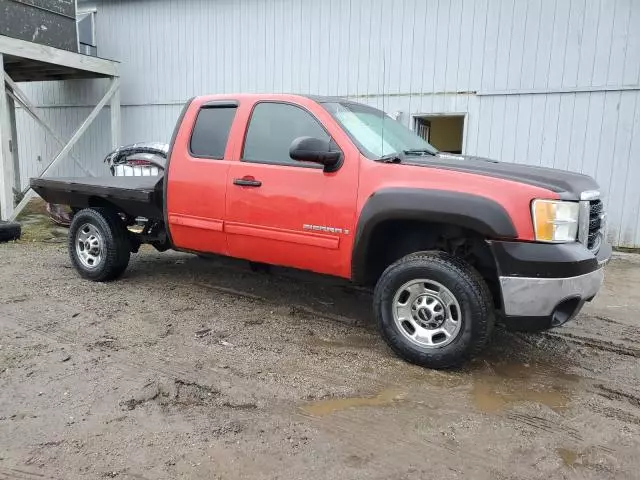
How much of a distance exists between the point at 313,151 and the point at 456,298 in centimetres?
145

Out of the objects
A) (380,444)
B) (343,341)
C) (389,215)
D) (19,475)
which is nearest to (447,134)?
(343,341)

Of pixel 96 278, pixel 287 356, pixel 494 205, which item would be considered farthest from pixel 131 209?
pixel 494 205

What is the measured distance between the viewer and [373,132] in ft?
14.5

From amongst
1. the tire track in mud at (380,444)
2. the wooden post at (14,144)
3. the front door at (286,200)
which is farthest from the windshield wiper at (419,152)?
the wooden post at (14,144)

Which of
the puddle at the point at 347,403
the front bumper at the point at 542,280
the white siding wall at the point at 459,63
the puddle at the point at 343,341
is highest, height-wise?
the white siding wall at the point at 459,63

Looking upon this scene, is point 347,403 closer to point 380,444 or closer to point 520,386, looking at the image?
point 380,444

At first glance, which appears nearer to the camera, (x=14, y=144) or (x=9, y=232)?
(x=9, y=232)

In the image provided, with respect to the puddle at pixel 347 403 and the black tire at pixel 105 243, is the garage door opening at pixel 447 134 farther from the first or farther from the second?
the puddle at pixel 347 403

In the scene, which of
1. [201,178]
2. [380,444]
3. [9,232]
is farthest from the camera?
[9,232]

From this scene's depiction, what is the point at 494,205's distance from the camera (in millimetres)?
3352

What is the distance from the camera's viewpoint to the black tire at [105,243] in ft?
18.5

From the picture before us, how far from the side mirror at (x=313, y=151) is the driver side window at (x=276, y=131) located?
0.30 m

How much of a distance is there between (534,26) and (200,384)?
7893 mm

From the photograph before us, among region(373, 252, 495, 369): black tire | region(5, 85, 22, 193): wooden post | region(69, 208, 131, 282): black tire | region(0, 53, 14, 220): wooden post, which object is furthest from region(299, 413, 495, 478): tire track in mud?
region(5, 85, 22, 193): wooden post
